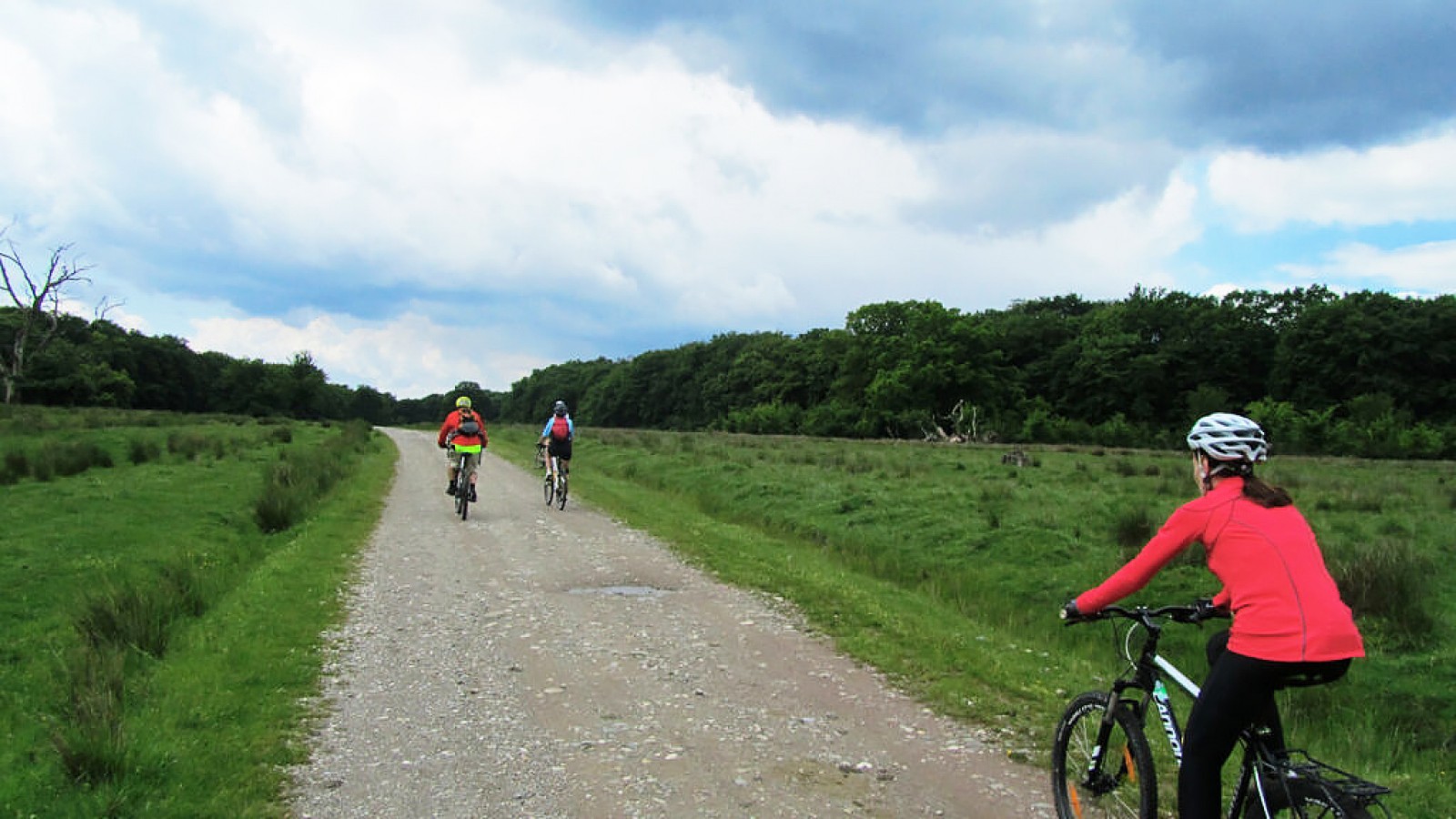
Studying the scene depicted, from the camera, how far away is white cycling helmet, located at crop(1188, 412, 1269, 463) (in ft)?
11.5

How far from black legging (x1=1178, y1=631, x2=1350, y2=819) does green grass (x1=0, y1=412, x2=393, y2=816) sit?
174 inches

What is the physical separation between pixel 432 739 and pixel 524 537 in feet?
29.6

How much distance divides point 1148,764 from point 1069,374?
3461 inches

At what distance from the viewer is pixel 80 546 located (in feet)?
43.7

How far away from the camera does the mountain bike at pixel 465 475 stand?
16.8 meters

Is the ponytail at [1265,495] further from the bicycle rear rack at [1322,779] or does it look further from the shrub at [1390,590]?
the shrub at [1390,590]

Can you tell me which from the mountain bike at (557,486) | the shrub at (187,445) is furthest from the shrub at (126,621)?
the shrub at (187,445)

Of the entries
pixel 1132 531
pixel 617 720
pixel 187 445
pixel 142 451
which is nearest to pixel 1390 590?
pixel 1132 531

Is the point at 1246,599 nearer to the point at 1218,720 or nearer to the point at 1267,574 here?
the point at 1267,574

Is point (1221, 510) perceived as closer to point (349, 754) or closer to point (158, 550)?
point (349, 754)

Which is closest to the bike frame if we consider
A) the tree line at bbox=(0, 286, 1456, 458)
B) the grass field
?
the grass field

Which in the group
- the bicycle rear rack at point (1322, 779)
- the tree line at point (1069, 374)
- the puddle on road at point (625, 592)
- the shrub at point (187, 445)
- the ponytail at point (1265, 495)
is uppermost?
the tree line at point (1069, 374)

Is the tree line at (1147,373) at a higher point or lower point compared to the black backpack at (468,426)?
higher

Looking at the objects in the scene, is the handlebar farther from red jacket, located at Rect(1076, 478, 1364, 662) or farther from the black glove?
red jacket, located at Rect(1076, 478, 1364, 662)
